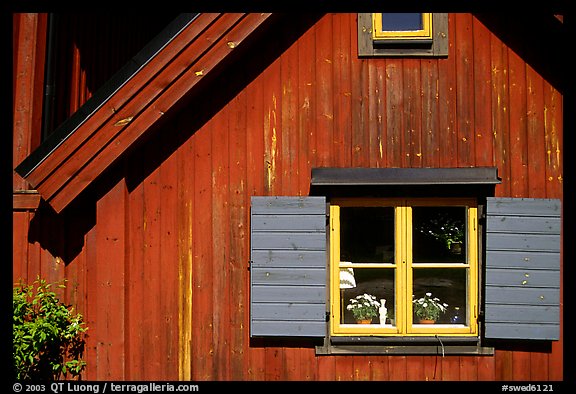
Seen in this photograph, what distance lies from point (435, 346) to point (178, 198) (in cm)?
284

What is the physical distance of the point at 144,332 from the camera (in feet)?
16.1

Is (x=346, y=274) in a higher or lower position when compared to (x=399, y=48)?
lower

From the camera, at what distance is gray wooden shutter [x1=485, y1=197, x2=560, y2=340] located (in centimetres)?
471

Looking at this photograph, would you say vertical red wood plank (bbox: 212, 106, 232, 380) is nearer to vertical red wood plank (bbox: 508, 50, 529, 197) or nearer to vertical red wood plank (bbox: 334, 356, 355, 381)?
vertical red wood plank (bbox: 334, 356, 355, 381)

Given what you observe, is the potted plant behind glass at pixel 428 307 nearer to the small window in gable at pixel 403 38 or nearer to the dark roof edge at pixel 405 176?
the dark roof edge at pixel 405 176

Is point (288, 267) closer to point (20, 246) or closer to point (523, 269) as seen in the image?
point (523, 269)

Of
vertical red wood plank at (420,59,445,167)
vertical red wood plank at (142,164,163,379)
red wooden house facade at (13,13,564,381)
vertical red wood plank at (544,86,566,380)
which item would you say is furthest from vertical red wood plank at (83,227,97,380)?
vertical red wood plank at (544,86,566,380)

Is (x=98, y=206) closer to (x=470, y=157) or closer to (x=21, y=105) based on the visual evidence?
(x=21, y=105)

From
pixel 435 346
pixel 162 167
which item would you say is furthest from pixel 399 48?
pixel 435 346

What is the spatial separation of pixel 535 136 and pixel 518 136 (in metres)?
0.16

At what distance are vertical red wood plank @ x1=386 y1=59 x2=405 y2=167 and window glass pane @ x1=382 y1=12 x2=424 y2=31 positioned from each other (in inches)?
14.1

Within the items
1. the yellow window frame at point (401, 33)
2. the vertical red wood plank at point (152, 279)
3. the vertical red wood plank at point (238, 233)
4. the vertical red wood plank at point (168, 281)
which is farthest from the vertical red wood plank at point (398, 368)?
the yellow window frame at point (401, 33)

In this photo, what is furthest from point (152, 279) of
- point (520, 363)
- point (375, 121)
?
point (520, 363)
